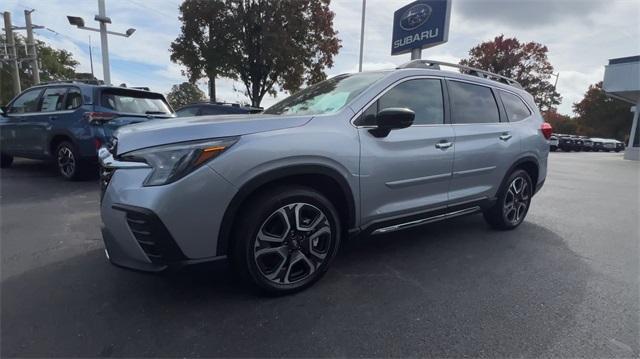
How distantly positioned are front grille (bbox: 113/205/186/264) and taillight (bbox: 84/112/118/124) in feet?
14.6

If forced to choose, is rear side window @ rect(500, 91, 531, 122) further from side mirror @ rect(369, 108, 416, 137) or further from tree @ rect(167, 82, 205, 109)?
tree @ rect(167, 82, 205, 109)

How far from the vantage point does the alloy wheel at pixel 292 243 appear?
243cm

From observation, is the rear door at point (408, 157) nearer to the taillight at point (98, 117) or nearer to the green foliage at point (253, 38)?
the taillight at point (98, 117)

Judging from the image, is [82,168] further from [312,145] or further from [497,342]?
[497,342]

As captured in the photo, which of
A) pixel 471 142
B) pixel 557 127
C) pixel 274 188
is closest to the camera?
pixel 274 188

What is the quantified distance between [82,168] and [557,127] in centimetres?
7025

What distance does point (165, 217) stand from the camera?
2.07 metres

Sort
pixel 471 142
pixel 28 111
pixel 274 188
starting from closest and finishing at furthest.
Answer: pixel 274 188
pixel 471 142
pixel 28 111

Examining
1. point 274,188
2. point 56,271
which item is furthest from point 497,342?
point 56,271

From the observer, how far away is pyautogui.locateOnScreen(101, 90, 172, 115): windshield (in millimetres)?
6004

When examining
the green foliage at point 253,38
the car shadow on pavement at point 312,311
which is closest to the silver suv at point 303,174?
the car shadow on pavement at point 312,311

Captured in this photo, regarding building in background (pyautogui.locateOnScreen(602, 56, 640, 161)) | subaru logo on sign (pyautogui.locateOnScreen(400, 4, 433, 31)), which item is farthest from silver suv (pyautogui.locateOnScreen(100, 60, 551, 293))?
building in background (pyautogui.locateOnScreen(602, 56, 640, 161))

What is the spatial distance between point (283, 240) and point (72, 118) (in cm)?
534

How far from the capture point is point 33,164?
8.17 m
